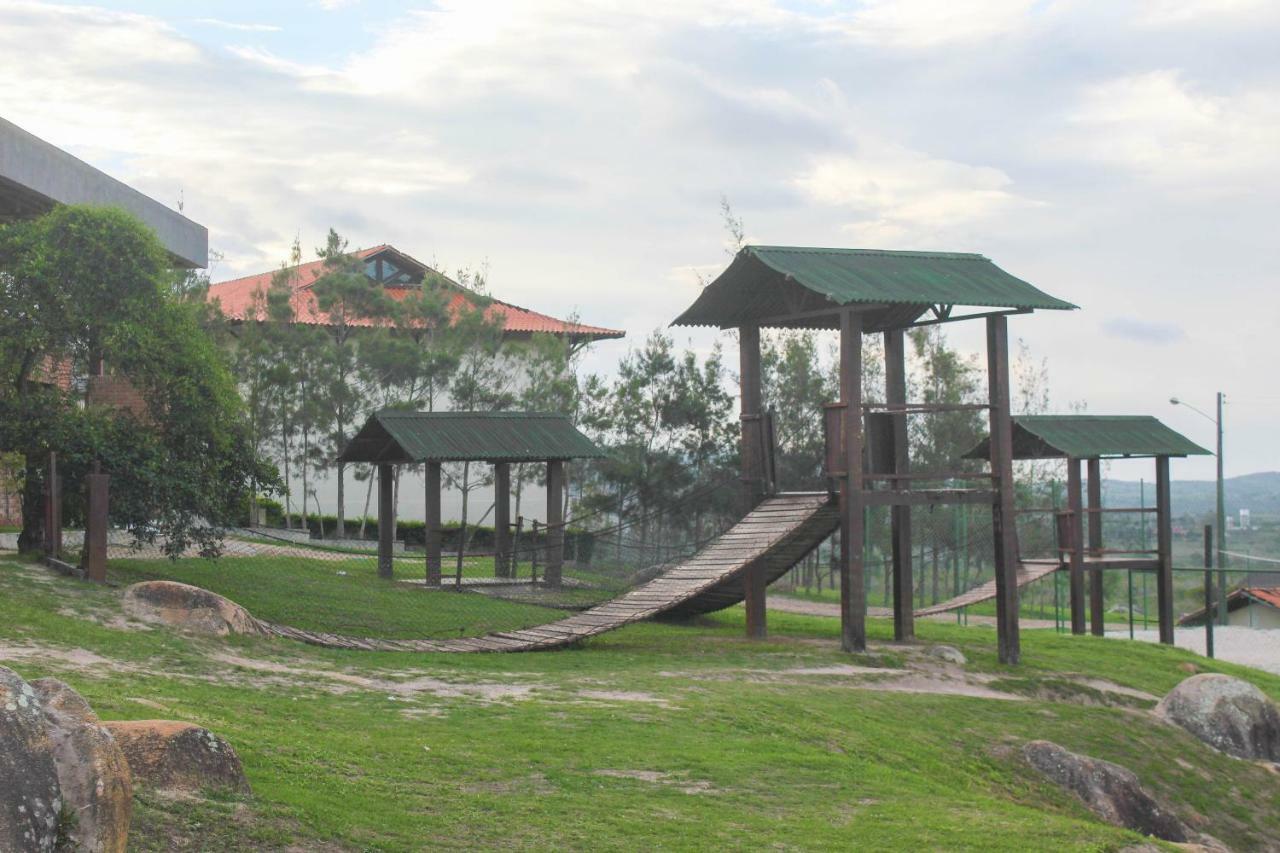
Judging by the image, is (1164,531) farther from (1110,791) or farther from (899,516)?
(1110,791)

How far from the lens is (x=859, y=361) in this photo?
18031 mm

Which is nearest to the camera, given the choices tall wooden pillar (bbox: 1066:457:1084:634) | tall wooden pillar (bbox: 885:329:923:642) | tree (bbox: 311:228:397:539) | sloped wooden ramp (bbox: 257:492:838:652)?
sloped wooden ramp (bbox: 257:492:838:652)

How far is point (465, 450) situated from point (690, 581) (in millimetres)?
8362

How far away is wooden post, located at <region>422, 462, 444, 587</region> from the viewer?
966 inches

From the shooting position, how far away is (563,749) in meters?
10.6

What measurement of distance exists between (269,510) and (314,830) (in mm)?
31861

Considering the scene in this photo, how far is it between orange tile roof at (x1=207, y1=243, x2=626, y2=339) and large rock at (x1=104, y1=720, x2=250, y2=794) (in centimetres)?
3001

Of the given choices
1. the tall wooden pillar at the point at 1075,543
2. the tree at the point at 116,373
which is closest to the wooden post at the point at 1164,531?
the tall wooden pillar at the point at 1075,543

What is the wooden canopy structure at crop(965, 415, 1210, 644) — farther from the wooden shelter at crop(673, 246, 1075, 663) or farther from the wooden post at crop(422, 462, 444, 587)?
the wooden post at crop(422, 462, 444, 587)

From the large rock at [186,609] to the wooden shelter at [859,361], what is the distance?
7142mm

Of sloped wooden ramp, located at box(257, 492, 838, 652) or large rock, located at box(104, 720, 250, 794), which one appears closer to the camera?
large rock, located at box(104, 720, 250, 794)

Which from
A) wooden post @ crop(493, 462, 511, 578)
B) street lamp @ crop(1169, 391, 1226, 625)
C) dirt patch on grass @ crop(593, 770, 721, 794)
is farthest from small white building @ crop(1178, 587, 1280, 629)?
dirt patch on grass @ crop(593, 770, 721, 794)

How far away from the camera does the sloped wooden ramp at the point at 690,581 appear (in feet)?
55.3

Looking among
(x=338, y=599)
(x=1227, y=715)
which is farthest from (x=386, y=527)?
(x=1227, y=715)
